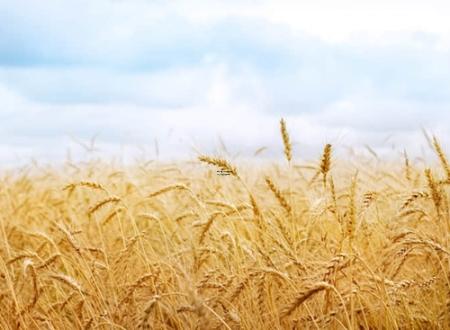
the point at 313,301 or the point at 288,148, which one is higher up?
the point at 288,148

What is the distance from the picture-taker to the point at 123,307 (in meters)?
2.78

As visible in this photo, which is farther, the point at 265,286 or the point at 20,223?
the point at 20,223

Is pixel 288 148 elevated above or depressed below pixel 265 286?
above

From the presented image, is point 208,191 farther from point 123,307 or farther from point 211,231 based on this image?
point 123,307

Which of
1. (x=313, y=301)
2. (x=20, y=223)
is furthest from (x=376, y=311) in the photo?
(x=20, y=223)

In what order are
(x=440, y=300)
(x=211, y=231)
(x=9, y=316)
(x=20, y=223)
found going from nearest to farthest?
(x=440, y=300) → (x=9, y=316) → (x=211, y=231) → (x=20, y=223)

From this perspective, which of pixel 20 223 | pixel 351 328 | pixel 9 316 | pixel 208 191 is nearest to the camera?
pixel 351 328

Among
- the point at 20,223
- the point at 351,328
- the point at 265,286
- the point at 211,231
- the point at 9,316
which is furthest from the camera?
the point at 20,223

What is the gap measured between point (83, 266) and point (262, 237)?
772 mm

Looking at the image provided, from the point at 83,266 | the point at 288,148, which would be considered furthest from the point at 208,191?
the point at 288,148

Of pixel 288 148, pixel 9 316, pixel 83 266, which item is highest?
pixel 288 148

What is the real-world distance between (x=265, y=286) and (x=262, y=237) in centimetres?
22

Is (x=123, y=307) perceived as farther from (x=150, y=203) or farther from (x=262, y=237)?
(x=150, y=203)

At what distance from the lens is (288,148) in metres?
2.53
